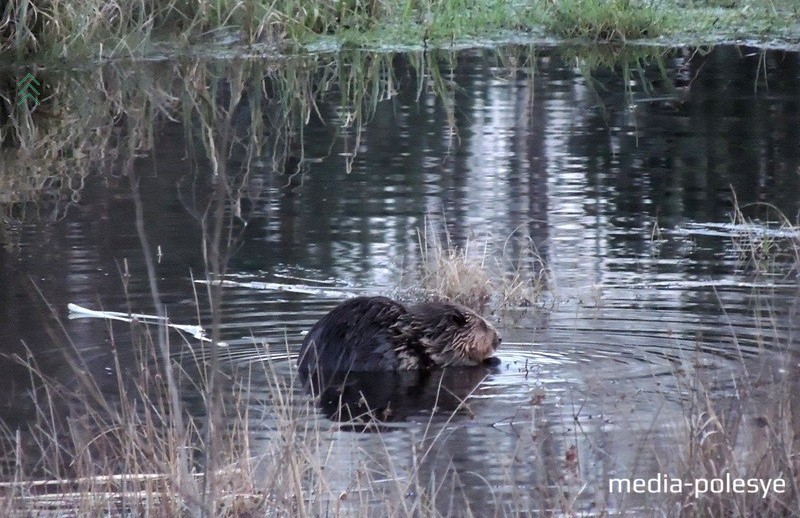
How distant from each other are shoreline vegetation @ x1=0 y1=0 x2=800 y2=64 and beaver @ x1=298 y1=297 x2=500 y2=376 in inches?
494

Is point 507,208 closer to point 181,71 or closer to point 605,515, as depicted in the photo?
point 605,515

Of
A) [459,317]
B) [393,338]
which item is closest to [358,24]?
[459,317]

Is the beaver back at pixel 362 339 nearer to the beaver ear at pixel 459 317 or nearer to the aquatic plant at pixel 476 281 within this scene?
the beaver ear at pixel 459 317

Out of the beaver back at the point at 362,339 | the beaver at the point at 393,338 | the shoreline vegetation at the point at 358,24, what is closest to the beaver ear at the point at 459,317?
the beaver at the point at 393,338

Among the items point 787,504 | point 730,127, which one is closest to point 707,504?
point 787,504

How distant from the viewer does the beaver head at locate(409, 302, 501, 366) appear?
22.2ft

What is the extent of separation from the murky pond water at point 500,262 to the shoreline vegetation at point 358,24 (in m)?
3.53

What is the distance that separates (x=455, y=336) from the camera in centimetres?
679

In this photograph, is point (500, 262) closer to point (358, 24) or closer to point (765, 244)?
point (765, 244)

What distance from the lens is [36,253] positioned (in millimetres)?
9164

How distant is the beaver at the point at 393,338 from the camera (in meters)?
6.57

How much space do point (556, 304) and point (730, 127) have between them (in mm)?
6530

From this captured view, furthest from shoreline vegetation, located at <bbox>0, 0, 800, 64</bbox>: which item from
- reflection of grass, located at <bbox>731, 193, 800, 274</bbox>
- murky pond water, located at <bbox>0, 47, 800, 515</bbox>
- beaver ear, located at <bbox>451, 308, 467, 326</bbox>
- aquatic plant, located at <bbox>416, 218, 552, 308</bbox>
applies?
beaver ear, located at <bbox>451, 308, 467, 326</bbox>

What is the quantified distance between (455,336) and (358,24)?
16100 mm
